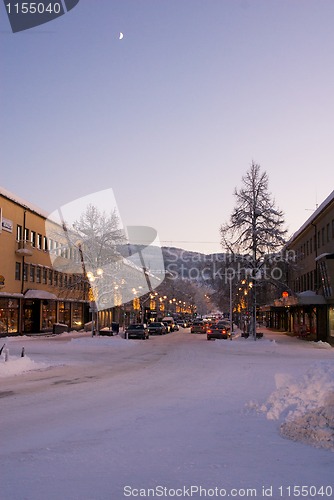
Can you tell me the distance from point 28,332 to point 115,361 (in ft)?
101

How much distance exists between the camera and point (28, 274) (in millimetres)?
55469

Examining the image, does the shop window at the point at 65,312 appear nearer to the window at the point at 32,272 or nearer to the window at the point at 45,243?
the window at the point at 45,243

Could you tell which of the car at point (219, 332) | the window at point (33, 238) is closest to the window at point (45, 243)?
the window at point (33, 238)

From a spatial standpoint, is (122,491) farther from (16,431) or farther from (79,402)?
(79,402)

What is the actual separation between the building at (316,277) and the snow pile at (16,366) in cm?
2407

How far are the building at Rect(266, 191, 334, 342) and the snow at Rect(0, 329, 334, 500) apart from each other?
2784cm

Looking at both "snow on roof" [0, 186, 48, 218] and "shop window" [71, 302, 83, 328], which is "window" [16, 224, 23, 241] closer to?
"snow on roof" [0, 186, 48, 218]

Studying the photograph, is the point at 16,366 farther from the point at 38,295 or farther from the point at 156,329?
the point at 156,329

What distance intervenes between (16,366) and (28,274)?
34061 mm

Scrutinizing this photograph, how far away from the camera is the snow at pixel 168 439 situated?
690 cm

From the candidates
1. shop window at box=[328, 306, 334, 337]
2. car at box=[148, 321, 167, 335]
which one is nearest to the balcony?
car at box=[148, 321, 167, 335]

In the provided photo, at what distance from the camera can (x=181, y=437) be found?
9.52 meters

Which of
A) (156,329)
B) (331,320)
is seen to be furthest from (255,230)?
(156,329)

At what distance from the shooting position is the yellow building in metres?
49.6
